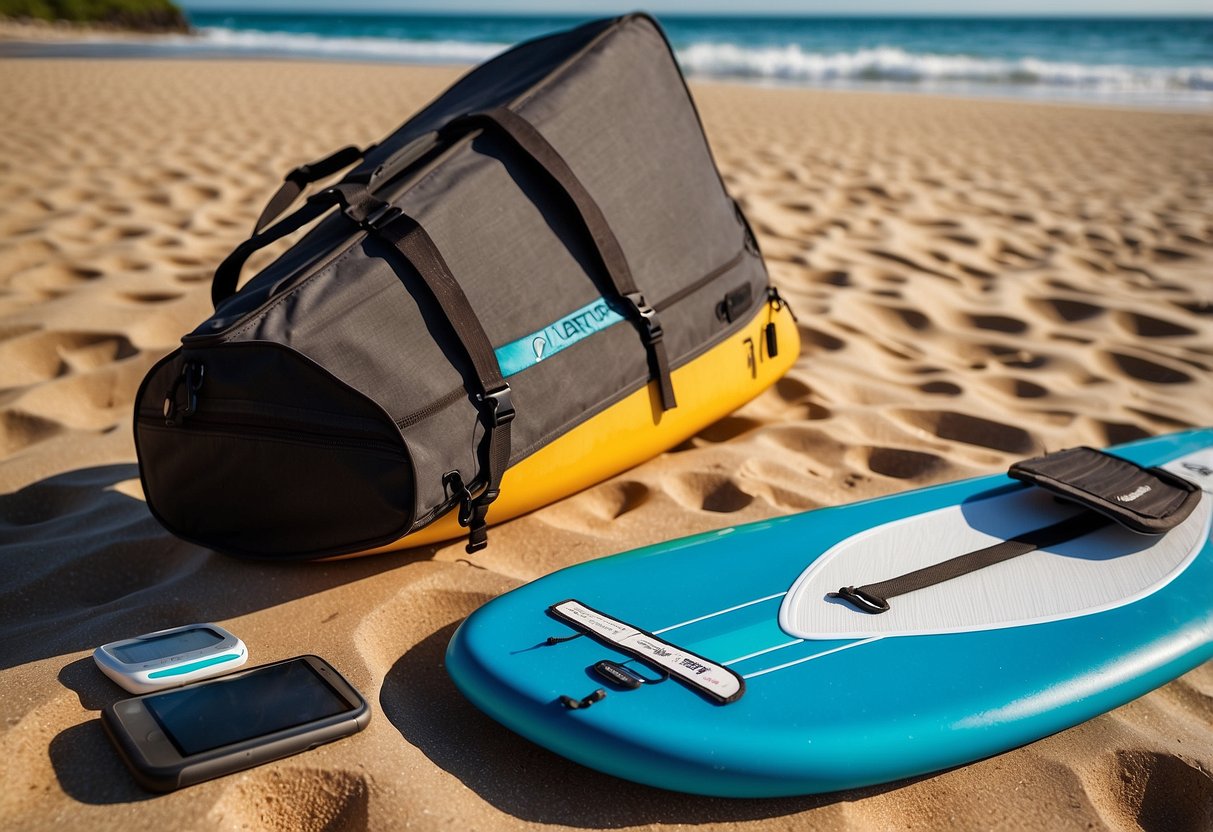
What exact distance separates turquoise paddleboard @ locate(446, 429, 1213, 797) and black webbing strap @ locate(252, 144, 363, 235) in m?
1.05

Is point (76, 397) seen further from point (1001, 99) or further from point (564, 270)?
point (1001, 99)

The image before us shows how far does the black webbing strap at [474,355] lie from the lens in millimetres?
1710

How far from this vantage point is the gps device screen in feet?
4.67

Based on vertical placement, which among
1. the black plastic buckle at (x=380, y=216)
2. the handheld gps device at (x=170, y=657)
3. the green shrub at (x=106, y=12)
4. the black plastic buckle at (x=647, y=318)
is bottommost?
the handheld gps device at (x=170, y=657)

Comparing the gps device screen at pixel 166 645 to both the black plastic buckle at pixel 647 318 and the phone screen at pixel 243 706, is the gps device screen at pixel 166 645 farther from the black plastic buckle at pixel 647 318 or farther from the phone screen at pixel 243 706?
the black plastic buckle at pixel 647 318

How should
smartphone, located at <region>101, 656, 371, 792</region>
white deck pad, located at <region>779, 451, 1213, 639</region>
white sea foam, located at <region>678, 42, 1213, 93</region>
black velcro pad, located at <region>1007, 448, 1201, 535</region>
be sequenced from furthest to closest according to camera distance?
white sea foam, located at <region>678, 42, 1213, 93</region>, black velcro pad, located at <region>1007, 448, 1201, 535</region>, white deck pad, located at <region>779, 451, 1213, 639</region>, smartphone, located at <region>101, 656, 371, 792</region>

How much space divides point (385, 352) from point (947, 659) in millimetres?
1049

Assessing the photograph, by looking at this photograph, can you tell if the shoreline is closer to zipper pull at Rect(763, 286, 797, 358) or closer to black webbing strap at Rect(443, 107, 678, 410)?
zipper pull at Rect(763, 286, 797, 358)

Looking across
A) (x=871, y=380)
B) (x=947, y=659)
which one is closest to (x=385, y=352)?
(x=947, y=659)

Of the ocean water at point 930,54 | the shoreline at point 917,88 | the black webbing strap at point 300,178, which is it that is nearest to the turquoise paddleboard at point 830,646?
the black webbing strap at point 300,178

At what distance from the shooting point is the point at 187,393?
1.65 metres

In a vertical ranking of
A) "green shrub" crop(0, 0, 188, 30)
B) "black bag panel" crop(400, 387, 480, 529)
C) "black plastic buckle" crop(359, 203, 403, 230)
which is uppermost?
"green shrub" crop(0, 0, 188, 30)

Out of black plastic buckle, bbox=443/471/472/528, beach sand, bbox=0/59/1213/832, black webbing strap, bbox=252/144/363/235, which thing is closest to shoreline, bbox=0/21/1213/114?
beach sand, bbox=0/59/1213/832

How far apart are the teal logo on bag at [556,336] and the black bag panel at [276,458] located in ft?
1.01
